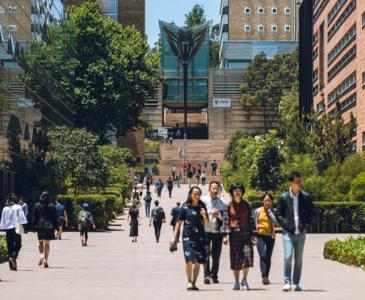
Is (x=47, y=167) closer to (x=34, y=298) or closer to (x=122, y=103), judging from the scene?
(x=122, y=103)

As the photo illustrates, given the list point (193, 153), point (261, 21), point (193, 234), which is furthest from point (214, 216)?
point (261, 21)

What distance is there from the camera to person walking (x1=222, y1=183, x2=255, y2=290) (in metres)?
18.6

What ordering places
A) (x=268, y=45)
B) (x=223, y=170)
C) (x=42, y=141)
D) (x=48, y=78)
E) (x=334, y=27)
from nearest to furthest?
1. (x=42, y=141)
2. (x=48, y=78)
3. (x=334, y=27)
4. (x=223, y=170)
5. (x=268, y=45)

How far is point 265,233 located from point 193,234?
2702mm

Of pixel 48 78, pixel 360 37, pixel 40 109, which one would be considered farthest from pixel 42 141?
pixel 360 37

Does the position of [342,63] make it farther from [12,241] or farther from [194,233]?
[194,233]

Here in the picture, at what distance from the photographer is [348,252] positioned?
26547 mm

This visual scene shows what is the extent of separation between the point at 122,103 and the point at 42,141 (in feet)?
63.5

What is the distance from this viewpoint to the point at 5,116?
5338cm

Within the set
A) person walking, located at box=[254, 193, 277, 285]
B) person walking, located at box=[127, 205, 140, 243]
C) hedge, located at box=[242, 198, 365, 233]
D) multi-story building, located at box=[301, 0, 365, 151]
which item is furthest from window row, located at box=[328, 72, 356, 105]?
person walking, located at box=[254, 193, 277, 285]

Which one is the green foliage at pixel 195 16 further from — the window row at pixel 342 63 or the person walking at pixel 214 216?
the person walking at pixel 214 216

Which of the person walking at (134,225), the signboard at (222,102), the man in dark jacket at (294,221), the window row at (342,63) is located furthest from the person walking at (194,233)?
the signboard at (222,102)

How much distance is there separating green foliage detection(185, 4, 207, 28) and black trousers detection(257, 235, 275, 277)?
5710 inches

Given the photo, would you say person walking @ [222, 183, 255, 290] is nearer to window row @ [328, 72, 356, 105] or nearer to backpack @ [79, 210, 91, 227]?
backpack @ [79, 210, 91, 227]
